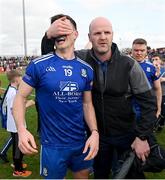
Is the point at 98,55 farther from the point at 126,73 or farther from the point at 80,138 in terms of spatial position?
the point at 80,138

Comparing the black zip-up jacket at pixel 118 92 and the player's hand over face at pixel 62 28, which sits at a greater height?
the player's hand over face at pixel 62 28

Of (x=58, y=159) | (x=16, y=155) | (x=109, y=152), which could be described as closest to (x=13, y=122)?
(x=16, y=155)

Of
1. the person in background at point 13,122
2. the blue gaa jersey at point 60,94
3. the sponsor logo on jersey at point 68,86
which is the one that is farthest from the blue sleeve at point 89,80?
the person in background at point 13,122

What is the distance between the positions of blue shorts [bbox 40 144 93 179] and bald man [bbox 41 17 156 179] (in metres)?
0.48

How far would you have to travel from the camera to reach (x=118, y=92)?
3.67 metres

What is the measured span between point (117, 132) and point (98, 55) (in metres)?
0.84

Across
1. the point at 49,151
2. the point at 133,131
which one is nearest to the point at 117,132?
the point at 133,131

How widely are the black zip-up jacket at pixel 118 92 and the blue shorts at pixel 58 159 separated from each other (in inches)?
18.9

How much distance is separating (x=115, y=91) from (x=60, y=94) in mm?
677

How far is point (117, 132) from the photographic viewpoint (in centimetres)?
381

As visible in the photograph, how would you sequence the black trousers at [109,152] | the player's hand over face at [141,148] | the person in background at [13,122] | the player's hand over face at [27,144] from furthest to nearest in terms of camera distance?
the person in background at [13,122]
the black trousers at [109,152]
the player's hand over face at [141,148]
the player's hand over face at [27,144]

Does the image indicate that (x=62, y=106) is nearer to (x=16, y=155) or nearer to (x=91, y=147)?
(x=91, y=147)

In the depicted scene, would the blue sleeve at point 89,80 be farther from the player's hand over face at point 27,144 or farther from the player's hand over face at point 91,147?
the player's hand over face at point 27,144

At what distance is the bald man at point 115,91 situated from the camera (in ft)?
11.7
